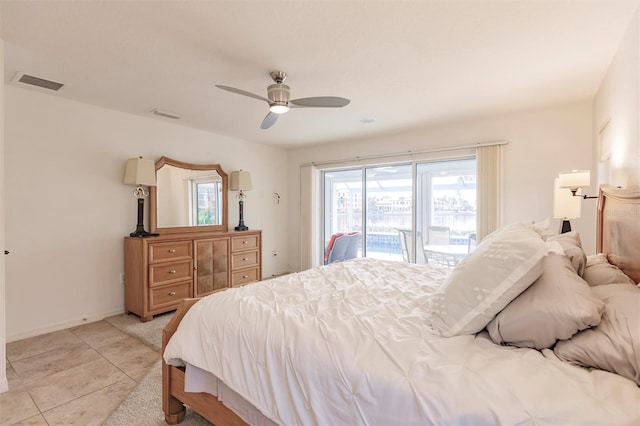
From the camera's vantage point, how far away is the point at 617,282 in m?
1.37

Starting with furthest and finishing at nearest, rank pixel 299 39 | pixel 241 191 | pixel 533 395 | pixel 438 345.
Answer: pixel 241 191 < pixel 299 39 < pixel 438 345 < pixel 533 395

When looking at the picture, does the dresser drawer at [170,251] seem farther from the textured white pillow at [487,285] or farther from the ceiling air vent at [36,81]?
the textured white pillow at [487,285]

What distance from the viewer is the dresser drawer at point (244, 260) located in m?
4.38

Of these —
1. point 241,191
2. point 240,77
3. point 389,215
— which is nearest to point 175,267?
point 241,191

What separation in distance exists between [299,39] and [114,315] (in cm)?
364

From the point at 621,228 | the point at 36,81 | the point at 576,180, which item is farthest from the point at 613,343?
the point at 36,81

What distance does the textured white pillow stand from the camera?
46.9 inches

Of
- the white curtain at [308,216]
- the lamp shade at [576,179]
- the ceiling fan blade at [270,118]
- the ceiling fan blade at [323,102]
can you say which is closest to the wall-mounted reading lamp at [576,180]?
the lamp shade at [576,179]

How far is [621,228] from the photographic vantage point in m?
1.71

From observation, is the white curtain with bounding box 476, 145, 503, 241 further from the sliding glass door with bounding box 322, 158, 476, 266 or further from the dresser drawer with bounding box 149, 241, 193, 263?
the dresser drawer with bounding box 149, 241, 193, 263

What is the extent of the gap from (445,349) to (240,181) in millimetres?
4133

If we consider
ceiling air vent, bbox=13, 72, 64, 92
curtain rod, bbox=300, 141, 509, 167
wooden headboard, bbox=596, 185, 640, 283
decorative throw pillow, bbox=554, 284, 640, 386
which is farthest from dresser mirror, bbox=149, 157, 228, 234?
wooden headboard, bbox=596, 185, 640, 283

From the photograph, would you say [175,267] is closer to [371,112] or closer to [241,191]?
[241,191]

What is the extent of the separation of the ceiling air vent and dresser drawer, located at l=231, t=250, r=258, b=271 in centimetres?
266
